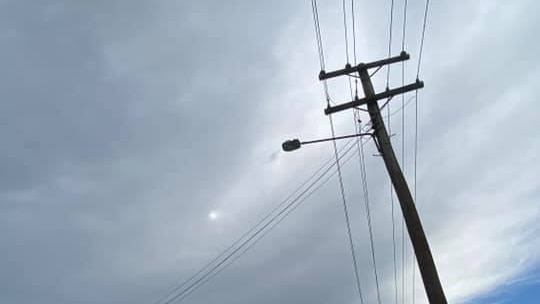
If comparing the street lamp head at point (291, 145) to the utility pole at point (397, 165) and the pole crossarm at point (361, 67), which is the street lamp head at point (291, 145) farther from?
the pole crossarm at point (361, 67)

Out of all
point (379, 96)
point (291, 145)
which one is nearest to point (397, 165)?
point (379, 96)

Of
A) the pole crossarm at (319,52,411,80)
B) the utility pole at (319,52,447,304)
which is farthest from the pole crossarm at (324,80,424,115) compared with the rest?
the pole crossarm at (319,52,411,80)

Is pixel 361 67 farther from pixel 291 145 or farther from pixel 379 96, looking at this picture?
pixel 291 145

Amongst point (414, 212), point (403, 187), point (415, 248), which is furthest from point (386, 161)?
point (415, 248)

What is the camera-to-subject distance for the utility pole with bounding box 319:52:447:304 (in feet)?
27.8

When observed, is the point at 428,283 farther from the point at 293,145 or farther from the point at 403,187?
the point at 293,145

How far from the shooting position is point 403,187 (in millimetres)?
9297

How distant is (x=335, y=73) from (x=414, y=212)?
4293mm

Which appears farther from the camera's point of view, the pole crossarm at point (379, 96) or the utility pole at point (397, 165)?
the pole crossarm at point (379, 96)

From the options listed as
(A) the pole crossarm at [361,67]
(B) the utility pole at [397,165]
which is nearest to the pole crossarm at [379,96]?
(B) the utility pole at [397,165]

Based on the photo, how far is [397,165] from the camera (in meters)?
9.60

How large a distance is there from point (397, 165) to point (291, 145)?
2.80m

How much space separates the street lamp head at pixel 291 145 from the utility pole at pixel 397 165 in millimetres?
1108

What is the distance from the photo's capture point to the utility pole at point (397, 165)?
8484 millimetres
